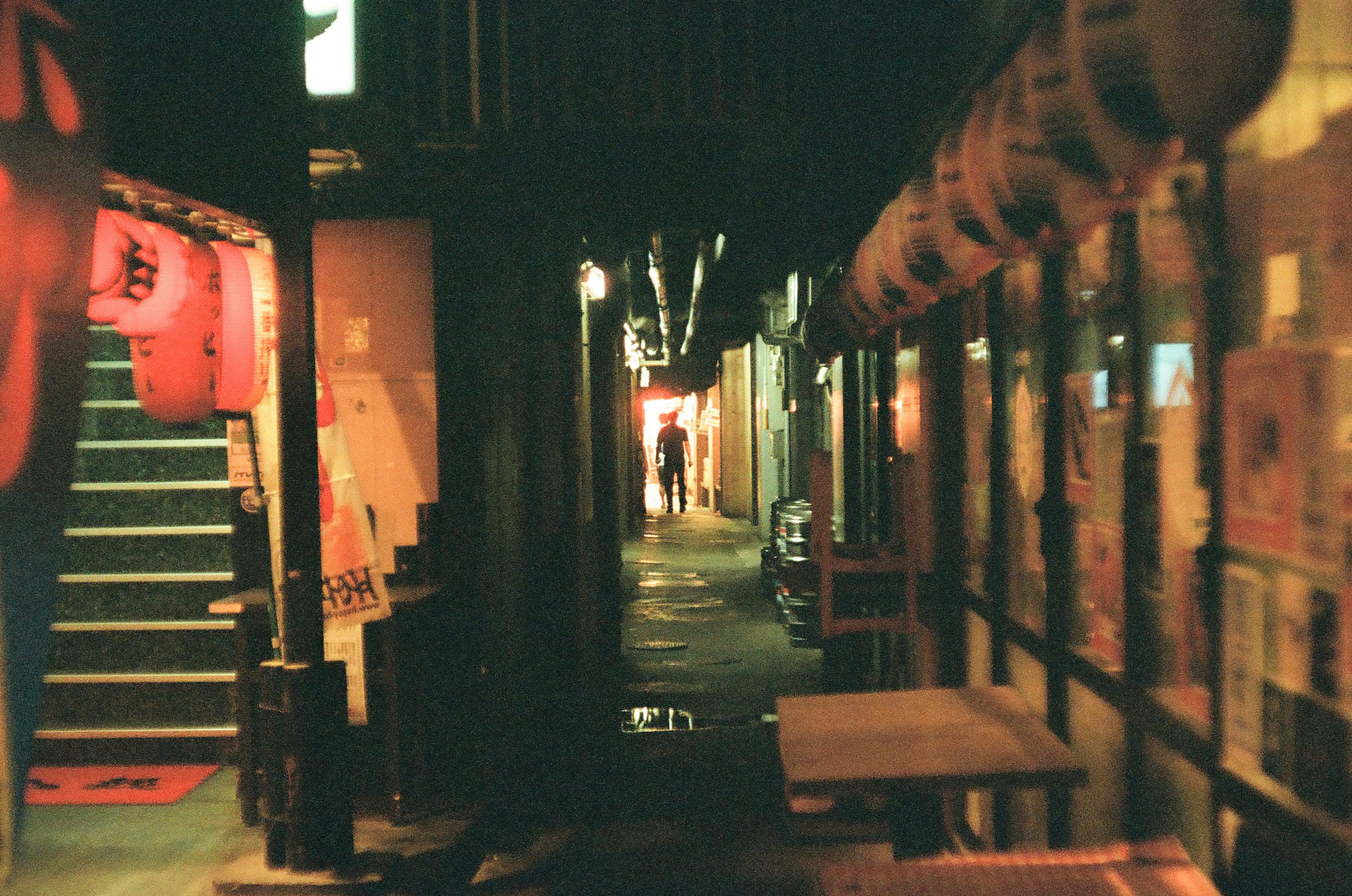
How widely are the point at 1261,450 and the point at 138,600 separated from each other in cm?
902

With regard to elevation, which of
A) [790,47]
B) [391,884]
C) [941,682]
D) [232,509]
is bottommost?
[391,884]

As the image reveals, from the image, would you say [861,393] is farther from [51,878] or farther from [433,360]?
[51,878]

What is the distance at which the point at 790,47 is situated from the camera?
7312mm

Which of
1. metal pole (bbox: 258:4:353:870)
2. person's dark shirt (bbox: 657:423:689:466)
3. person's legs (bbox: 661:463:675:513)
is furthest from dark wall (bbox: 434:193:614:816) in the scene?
person's legs (bbox: 661:463:675:513)

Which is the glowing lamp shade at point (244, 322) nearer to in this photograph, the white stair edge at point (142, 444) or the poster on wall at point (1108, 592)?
the white stair edge at point (142, 444)

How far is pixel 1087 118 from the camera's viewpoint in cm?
237

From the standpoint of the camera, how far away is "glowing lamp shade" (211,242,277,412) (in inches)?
223

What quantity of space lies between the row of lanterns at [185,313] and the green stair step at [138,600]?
3489 millimetres

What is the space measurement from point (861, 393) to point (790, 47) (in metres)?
3.85

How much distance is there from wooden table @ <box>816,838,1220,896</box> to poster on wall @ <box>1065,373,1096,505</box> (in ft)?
6.00

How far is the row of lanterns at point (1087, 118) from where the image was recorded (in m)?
1.90

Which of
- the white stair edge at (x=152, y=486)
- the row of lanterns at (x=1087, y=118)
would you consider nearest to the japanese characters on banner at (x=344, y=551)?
the white stair edge at (x=152, y=486)

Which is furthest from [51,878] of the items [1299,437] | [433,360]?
[1299,437]

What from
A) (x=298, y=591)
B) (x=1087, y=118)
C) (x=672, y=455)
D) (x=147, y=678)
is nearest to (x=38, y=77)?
(x=1087, y=118)
